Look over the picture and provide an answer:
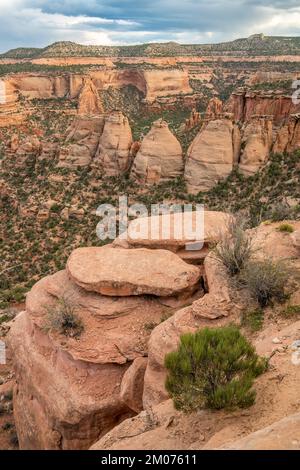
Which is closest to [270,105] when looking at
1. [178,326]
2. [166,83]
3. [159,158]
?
[159,158]

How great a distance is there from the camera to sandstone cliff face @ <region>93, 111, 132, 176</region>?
31109 millimetres

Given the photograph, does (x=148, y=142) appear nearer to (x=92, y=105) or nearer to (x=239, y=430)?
(x=239, y=430)

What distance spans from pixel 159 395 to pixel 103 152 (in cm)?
2445

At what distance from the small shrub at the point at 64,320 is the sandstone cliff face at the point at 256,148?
18213 mm

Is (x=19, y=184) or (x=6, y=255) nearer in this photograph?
(x=6, y=255)

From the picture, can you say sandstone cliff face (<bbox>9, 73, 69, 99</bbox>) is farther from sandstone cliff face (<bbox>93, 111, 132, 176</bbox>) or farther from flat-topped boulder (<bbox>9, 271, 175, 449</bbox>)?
flat-topped boulder (<bbox>9, 271, 175, 449</bbox>)

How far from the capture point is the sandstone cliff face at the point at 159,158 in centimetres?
2930

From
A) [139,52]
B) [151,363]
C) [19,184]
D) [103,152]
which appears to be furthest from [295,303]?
[139,52]

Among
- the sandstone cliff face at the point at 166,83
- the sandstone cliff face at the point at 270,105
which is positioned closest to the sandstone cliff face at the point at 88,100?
the sandstone cliff face at the point at 166,83

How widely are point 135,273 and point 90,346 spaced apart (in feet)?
7.98

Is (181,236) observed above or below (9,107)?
below

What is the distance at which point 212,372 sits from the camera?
276 inches

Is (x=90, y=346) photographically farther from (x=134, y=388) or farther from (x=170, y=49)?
(x=170, y=49)

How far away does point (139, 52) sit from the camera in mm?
115438
